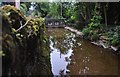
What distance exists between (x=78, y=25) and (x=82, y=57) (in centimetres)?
1316

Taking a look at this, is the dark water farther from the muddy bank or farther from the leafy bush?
the leafy bush

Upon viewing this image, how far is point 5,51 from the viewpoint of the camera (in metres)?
2.46

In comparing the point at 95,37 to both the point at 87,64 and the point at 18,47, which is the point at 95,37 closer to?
the point at 87,64

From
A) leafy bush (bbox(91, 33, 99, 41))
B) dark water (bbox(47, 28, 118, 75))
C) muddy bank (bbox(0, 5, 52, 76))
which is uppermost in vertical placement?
leafy bush (bbox(91, 33, 99, 41))

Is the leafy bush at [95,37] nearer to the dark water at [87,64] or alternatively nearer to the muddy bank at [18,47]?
the dark water at [87,64]

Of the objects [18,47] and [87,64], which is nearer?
[18,47]

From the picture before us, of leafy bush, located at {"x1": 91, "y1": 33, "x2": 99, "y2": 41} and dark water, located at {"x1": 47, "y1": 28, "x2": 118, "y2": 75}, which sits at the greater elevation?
leafy bush, located at {"x1": 91, "y1": 33, "x2": 99, "y2": 41}

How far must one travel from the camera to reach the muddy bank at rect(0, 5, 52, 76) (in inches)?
101

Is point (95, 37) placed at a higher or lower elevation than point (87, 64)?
higher

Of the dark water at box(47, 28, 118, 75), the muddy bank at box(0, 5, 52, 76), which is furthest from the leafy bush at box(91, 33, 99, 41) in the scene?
the muddy bank at box(0, 5, 52, 76)

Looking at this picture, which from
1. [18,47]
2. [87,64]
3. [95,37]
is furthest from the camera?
[95,37]

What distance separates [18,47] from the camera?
3.08 m

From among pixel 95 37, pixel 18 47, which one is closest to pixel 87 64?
pixel 18 47

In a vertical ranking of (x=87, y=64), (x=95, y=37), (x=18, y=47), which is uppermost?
(x=95, y=37)
